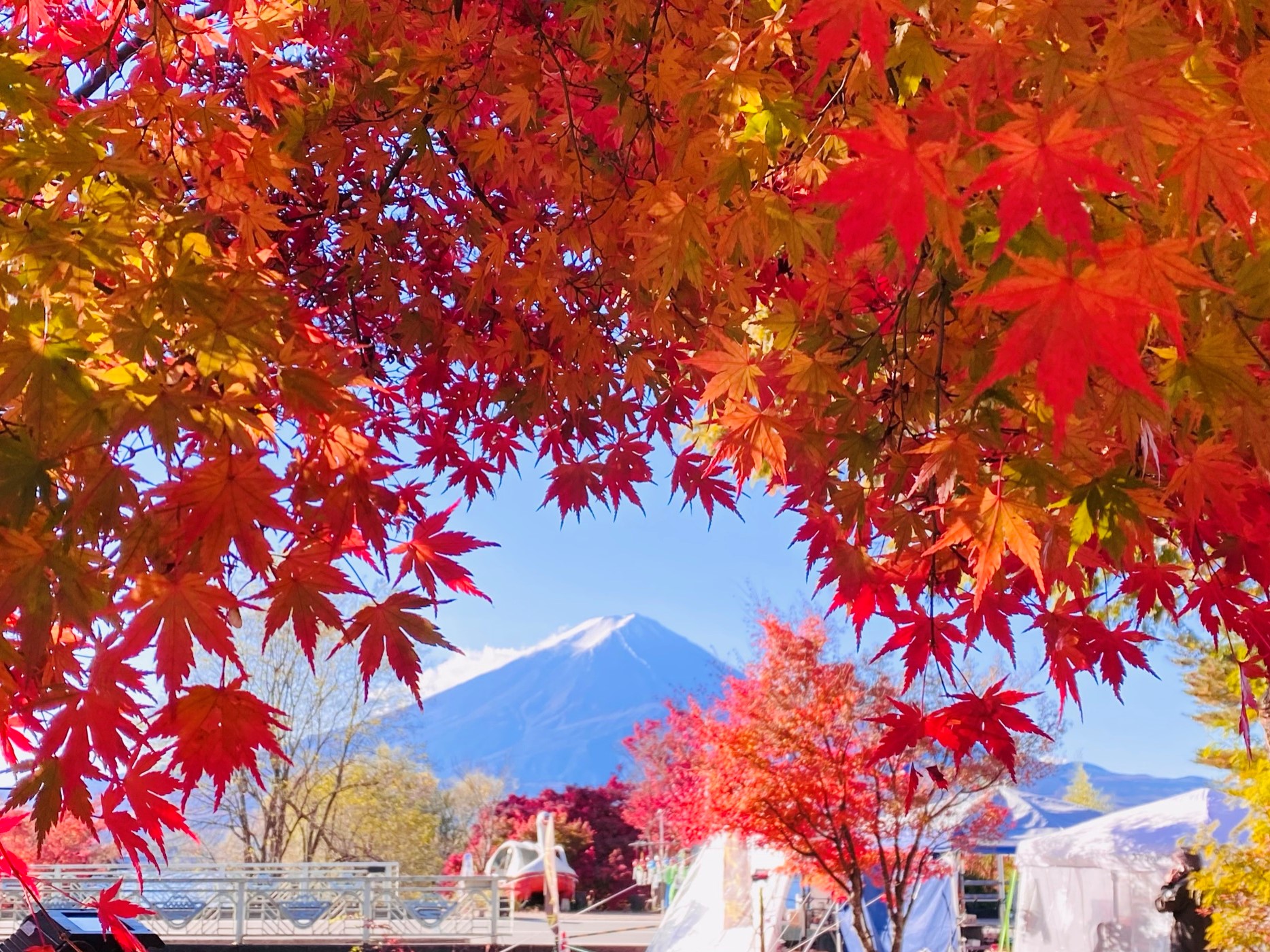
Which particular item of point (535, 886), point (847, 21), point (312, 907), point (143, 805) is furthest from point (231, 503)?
point (535, 886)

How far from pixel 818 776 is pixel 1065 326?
9.62 meters

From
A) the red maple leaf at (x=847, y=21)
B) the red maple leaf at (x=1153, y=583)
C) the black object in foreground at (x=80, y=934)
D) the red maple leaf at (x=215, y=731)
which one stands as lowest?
the black object in foreground at (x=80, y=934)

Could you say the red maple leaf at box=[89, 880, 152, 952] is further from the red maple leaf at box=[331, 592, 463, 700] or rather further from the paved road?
the paved road

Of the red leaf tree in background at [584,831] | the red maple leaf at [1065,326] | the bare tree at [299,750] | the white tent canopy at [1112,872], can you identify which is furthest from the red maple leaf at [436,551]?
the red leaf tree in background at [584,831]

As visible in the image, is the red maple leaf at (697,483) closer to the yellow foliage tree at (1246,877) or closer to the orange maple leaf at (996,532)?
the orange maple leaf at (996,532)

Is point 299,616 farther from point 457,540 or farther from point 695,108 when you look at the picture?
point 695,108

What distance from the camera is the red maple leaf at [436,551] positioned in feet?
7.50

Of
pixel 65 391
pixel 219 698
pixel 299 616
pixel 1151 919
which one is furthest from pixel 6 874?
pixel 1151 919

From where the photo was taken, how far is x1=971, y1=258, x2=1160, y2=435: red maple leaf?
1.06m

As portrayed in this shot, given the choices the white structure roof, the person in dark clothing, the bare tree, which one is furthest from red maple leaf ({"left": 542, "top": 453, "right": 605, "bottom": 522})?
the bare tree

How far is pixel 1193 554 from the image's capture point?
7.20 ft

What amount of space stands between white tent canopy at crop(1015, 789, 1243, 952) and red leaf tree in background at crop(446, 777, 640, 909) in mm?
13632

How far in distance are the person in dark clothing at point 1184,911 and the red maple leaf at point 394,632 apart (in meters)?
9.72

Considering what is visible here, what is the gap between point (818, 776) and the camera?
10.2 m
